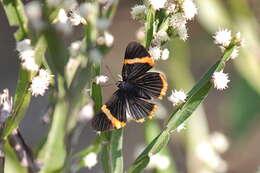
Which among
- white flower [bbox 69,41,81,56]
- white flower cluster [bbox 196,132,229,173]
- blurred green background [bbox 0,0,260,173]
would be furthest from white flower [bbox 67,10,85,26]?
blurred green background [bbox 0,0,260,173]

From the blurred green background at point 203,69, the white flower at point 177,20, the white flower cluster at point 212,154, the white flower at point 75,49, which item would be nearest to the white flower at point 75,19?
the white flower at point 75,49

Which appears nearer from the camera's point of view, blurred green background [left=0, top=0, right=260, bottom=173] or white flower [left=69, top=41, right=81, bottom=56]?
white flower [left=69, top=41, right=81, bottom=56]

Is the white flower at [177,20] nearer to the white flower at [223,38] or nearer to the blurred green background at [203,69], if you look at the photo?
the white flower at [223,38]

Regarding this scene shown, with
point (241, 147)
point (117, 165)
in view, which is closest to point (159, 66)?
point (241, 147)

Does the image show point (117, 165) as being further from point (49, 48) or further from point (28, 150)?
point (49, 48)

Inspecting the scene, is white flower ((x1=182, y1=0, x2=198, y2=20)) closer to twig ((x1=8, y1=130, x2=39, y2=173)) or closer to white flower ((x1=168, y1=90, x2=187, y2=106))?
white flower ((x1=168, y1=90, x2=187, y2=106))

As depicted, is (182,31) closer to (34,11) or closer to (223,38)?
(223,38)
